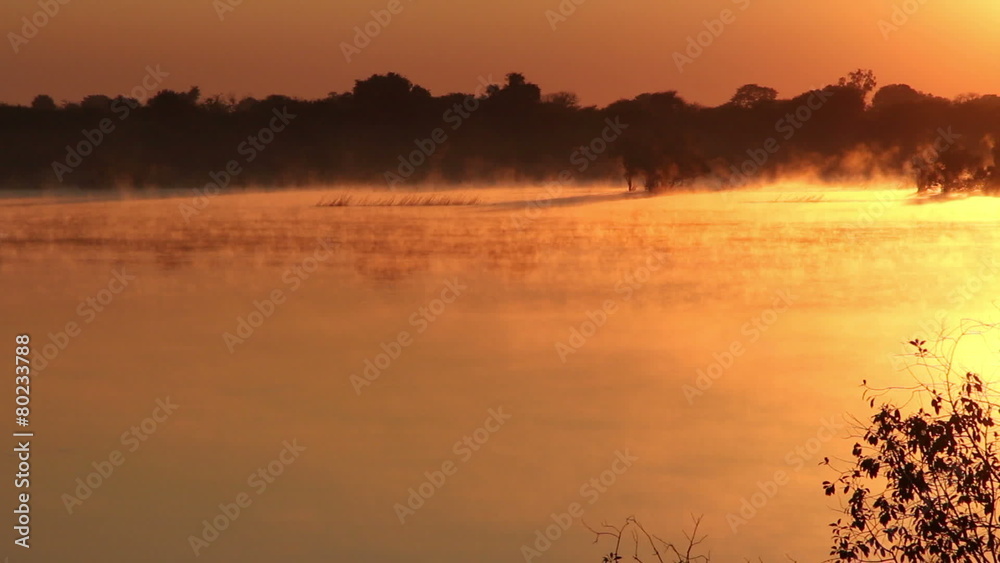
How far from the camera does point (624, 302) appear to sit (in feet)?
73.4

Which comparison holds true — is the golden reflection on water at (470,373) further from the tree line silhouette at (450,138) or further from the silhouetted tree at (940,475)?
the tree line silhouette at (450,138)

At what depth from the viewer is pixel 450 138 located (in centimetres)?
6384

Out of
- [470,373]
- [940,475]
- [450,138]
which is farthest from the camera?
[450,138]

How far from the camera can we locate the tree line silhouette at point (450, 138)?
190 feet

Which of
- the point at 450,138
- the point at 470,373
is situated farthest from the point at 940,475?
the point at 450,138

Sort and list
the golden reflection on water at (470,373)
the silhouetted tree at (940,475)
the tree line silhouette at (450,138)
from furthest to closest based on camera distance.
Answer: the tree line silhouette at (450,138) < the golden reflection on water at (470,373) < the silhouetted tree at (940,475)

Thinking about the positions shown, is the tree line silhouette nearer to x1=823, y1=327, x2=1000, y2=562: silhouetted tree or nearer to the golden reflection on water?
the golden reflection on water

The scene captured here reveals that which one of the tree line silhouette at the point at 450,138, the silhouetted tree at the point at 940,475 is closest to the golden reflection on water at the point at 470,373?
the silhouetted tree at the point at 940,475

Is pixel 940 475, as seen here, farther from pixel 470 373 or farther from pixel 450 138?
pixel 450 138

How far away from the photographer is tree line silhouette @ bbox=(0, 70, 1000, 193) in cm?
5803

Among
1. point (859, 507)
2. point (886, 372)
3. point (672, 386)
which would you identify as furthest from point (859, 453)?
point (886, 372)

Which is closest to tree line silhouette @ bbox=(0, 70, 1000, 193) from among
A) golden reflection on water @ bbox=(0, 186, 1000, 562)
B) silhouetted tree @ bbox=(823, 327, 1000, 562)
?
golden reflection on water @ bbox=(0, 186, 1000, 562)

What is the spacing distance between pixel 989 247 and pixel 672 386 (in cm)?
1739

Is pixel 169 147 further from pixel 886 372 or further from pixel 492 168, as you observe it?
pixel 886 372
